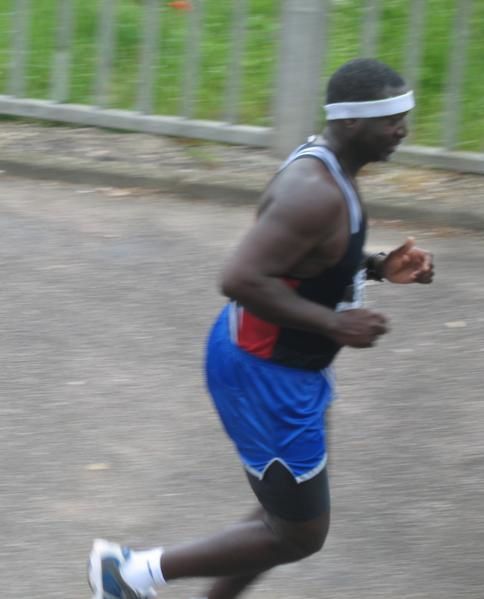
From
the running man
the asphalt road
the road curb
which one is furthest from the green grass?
the running man

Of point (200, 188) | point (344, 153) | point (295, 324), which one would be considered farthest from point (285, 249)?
point (200, 188)

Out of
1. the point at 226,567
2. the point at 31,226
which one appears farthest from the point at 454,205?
the point at 226,567

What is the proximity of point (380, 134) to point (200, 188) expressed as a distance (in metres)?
3.92

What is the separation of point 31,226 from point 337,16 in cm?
203

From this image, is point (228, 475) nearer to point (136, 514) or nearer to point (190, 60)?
point (136, 514)

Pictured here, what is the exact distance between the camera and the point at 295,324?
323 cm

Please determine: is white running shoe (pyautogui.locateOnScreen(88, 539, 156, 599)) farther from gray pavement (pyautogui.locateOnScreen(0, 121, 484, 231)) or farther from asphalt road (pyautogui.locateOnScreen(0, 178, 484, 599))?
gray pavement (pyautogui.locateOnScreen(0, 121, 484, 231))

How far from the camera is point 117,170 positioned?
24.1ft

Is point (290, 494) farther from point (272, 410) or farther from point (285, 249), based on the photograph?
point (285, 249)

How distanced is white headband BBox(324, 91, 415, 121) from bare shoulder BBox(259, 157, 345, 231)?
161 mm

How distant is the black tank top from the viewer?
326cm

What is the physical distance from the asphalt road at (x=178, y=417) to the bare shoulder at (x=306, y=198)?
1367 millimetres

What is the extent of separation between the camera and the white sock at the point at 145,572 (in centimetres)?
360

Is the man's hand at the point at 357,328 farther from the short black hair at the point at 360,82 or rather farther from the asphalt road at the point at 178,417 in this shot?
the asphalt road at the point at 178,417
